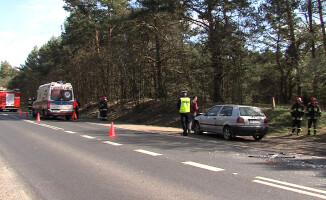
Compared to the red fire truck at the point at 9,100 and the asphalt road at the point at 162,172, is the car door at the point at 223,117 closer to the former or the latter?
the asphalt road at the point at 162,172

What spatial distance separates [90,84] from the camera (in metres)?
35.8

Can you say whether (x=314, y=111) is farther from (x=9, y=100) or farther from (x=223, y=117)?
(x=9, y=100)

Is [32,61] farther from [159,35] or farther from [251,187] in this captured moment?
[251,187]

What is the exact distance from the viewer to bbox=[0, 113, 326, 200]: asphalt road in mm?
5215

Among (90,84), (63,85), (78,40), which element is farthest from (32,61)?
(63,85)

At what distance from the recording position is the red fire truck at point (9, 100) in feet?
143

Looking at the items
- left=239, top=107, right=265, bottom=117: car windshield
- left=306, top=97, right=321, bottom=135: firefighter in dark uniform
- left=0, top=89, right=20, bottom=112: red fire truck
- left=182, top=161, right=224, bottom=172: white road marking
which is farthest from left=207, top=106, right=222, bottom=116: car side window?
left=0, top=89, right=20, bottom=112: red fire truck

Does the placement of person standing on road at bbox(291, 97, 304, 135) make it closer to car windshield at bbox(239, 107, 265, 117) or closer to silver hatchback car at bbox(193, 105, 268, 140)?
silver hatchback car at bbox(193, 105, 268, 140)

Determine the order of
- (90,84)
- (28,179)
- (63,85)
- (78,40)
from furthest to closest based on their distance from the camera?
1. (78,40)
2. (90,84)
3. (63,85)
4. (28,179)

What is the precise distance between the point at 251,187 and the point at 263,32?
15920 millimetres

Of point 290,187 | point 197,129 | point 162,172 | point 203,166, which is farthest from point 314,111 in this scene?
point 162,172

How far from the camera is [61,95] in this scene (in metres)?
23.8

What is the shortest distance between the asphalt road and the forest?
11.0 m

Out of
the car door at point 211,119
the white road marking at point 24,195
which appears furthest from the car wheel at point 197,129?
the white road marking at point 24,195
